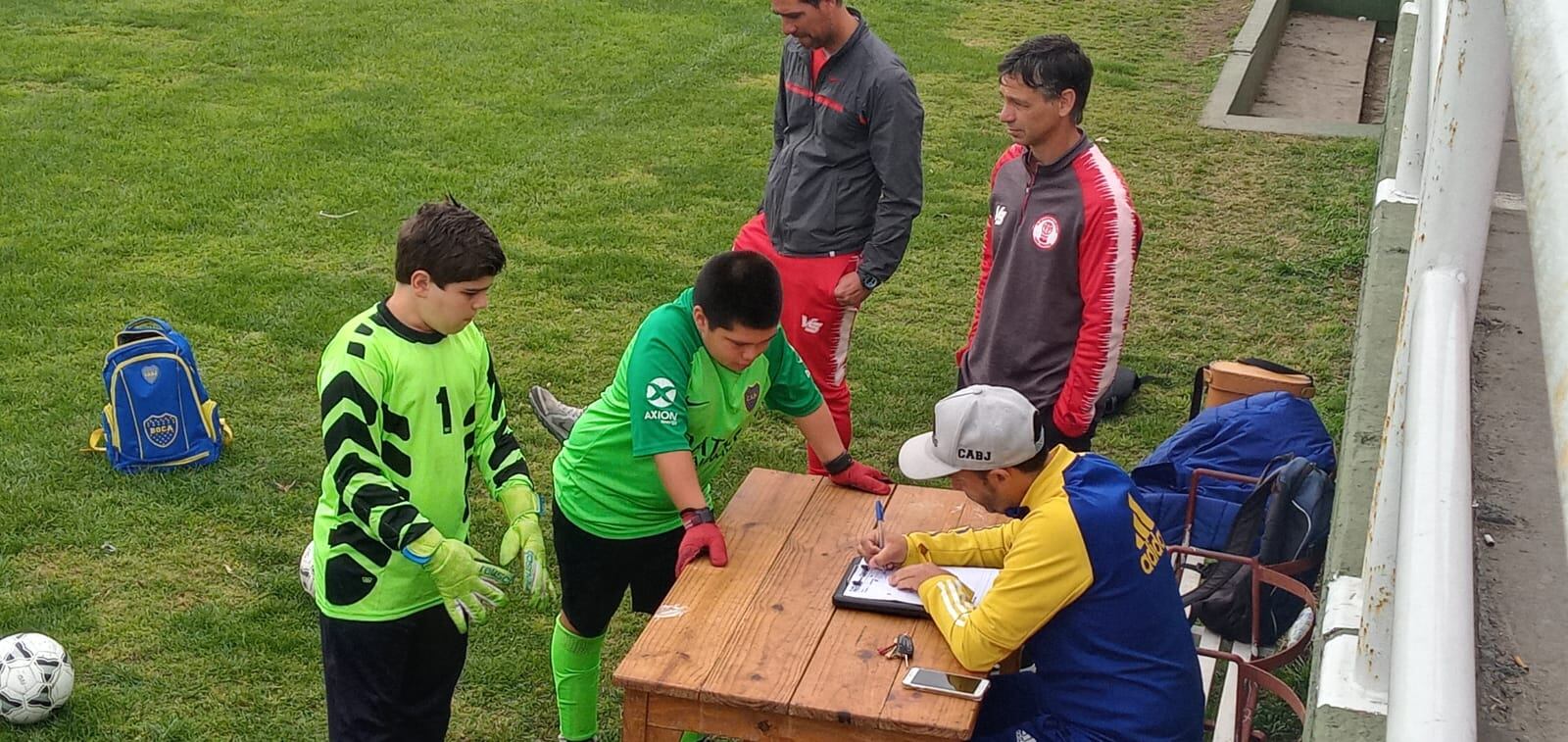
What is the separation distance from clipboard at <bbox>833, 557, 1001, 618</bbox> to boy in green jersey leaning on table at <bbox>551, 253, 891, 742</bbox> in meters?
0.33

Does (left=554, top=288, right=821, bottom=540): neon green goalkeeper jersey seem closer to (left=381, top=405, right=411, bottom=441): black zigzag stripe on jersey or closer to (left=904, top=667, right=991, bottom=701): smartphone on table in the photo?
(left=381, top=405, right=411, bottom=441): black zigzag stripe on jersey

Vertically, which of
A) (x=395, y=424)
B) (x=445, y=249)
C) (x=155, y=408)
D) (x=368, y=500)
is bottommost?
(x=155, y=408)

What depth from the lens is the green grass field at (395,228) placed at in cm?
512

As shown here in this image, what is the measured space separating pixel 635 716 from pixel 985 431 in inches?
38.8

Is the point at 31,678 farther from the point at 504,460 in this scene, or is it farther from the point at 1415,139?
the point at 1415,139

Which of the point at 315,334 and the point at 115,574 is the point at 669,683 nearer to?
the point at 115,574

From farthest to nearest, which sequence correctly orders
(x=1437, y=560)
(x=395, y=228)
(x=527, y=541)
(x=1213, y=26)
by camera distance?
(x=1213, y=26)
(x=395, y=228)
(x=527, y=541)
(x=1437, y=560)

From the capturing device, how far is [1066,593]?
3.28m

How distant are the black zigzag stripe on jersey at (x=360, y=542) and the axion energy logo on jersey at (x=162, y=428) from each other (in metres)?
2.67

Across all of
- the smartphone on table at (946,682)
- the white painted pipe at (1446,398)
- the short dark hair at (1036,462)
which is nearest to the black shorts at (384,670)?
the smartphone on table at (946,682)

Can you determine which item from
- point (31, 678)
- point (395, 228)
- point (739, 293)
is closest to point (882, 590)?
point (739, 293)

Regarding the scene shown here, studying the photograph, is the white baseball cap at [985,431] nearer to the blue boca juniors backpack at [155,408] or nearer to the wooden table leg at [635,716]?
the wooden table leg at [635,716]

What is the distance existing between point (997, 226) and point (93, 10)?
1189cm

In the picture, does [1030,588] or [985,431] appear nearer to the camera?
[1030,588]
